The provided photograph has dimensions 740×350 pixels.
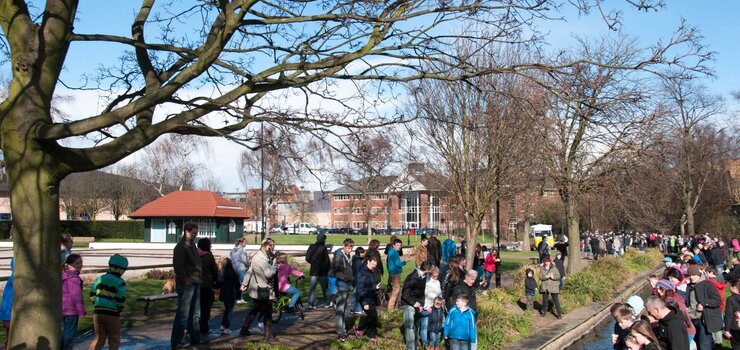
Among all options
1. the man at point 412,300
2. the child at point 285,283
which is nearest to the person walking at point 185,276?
the man at point 412,300

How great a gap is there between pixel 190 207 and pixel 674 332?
51.5 metres

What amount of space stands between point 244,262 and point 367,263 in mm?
Result: 3896

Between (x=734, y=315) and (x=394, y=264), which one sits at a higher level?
(x=394, y=264)

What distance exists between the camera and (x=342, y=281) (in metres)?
13.0

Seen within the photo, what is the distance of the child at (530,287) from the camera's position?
17.0 m

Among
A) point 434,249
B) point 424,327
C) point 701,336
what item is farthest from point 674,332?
point 434,249

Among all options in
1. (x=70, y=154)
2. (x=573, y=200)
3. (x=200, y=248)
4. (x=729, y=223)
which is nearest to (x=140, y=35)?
(x=70, y=154)

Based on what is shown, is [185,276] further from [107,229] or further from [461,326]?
[107,229]

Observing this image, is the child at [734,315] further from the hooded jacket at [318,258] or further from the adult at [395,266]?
the hooded jacket at [318,258]

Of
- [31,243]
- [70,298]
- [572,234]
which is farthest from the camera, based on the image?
[572,234]

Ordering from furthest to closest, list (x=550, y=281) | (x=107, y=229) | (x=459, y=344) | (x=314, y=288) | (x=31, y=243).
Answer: (x=107, y=229)
(x=314, y=288)
(x=550, y=281)
(x=459, y=344)
(x=31, y=243)

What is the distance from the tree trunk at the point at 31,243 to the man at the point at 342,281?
622cm

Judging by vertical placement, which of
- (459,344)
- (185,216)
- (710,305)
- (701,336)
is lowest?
(701,336)

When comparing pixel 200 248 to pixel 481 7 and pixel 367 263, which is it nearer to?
pixel 367 263
